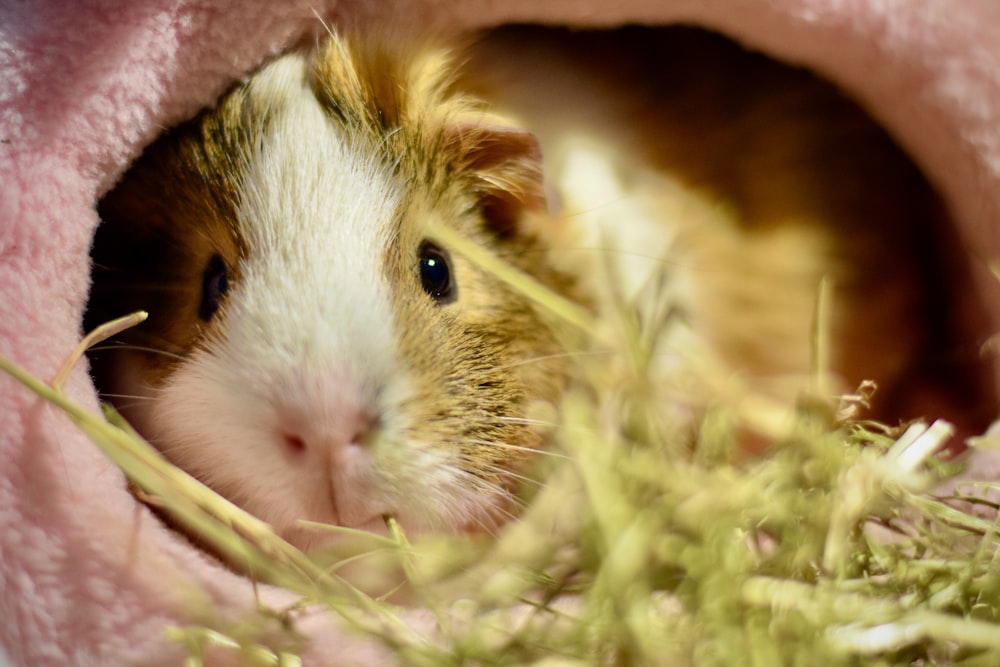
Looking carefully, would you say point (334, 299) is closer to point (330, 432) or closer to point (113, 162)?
point (330, 432)

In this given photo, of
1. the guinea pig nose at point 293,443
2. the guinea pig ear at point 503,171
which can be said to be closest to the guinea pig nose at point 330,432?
the guinea pig nose at point 293,443

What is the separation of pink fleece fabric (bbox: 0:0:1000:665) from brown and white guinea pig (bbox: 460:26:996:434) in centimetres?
18

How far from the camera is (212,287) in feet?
2.35

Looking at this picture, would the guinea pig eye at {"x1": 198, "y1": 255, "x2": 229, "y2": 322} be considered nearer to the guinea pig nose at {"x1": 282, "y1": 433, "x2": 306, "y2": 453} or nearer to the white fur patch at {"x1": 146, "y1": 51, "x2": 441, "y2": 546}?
the white fur patch at {"x1": 146, "y1": 51, "x2": 441, "y2": 546}

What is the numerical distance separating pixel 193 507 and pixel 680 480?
1.21 feet

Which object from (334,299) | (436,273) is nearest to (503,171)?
(436,273)

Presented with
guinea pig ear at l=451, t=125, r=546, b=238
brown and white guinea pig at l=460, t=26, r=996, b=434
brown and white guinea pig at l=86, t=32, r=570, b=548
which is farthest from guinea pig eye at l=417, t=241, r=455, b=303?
brown and white guinea pig at l=460, t=26, r=996, b=434

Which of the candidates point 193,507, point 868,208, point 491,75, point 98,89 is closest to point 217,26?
point 98,89

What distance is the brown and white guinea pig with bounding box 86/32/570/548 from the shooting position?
63 centimetres

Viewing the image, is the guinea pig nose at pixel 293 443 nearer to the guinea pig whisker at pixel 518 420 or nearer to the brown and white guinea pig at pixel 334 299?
the brown and white guinea pig at pixel 334 299

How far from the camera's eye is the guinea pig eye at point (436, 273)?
28.6 inches

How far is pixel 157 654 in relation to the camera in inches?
25.0

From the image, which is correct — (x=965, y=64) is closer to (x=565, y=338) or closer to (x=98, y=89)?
(x=565, y=338)

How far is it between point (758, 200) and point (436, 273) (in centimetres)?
48
